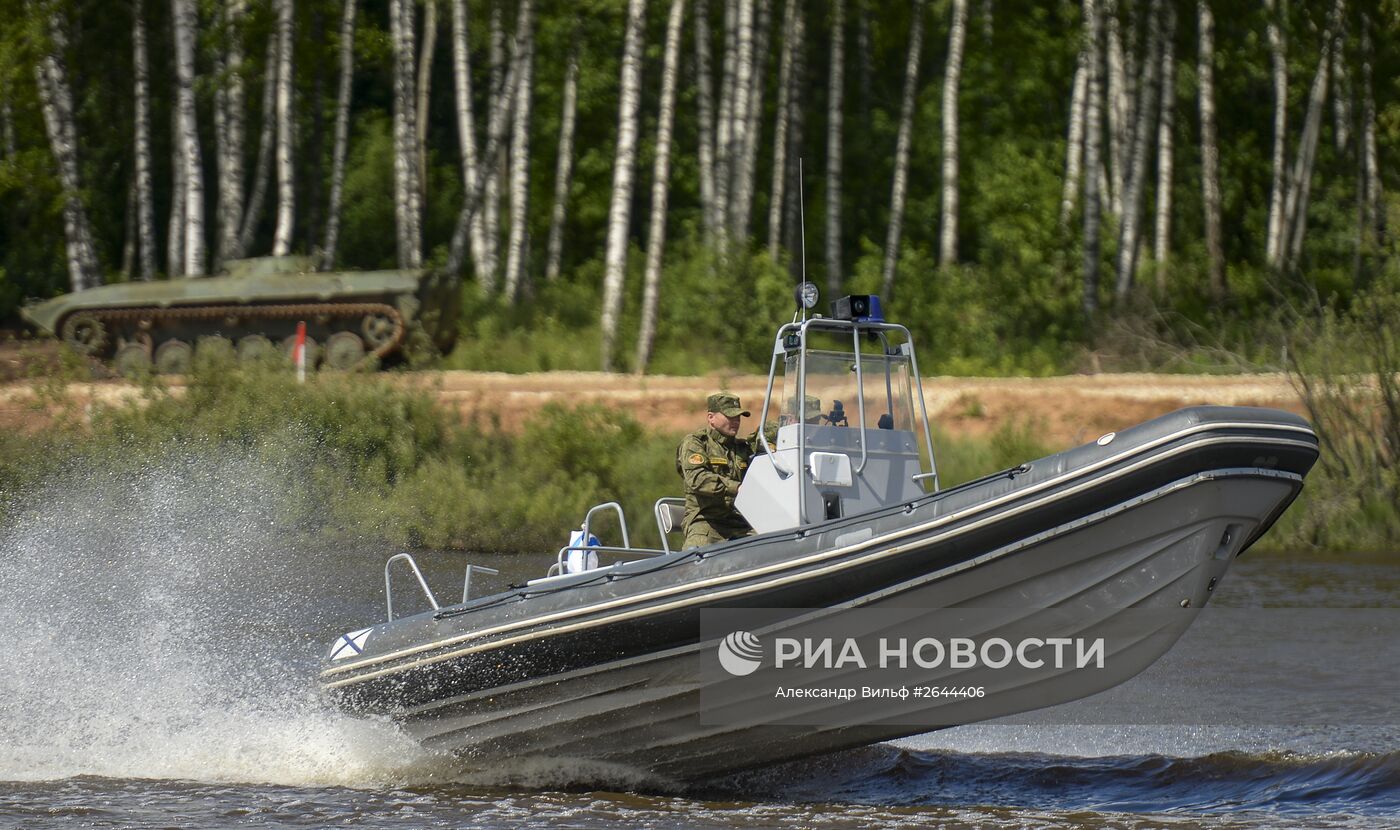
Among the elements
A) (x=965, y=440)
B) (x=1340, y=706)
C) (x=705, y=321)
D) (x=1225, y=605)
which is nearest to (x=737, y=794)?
(x=1340, y=706)

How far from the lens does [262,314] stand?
78.7 feet

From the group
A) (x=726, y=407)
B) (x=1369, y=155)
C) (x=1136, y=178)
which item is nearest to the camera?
(x=726, y=407)

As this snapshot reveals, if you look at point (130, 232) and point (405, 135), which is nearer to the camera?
point (405, 135)

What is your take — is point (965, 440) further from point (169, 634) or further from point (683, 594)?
point (683, 594)

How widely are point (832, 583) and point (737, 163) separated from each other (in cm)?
1798

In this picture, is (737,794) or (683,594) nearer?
(683,594)

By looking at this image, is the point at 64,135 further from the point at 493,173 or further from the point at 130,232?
the point at 130,232

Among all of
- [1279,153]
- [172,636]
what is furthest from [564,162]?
[172,636]

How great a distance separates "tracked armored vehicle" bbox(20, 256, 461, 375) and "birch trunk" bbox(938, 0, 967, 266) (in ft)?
27.2

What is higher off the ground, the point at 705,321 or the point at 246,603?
the point at 705,321

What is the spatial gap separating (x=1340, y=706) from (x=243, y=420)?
1155 centimetres

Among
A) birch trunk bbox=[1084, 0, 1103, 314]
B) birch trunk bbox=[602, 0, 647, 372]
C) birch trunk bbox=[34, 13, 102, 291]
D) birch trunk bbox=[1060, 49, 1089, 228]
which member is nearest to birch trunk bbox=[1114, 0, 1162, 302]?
birch trunk bbox=[1084, 0, 1103, 314]

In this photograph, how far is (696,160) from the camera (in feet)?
105

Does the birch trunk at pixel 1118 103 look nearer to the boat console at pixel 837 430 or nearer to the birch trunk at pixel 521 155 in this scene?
the birch trunk at pixel 521 155
